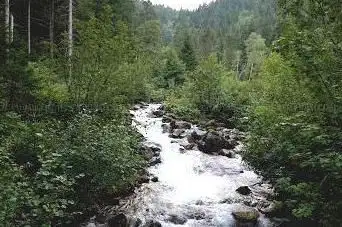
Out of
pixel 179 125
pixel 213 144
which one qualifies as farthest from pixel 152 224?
pixel 179 125

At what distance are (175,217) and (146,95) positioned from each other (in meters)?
25.0

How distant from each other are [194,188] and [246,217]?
11.6 feet

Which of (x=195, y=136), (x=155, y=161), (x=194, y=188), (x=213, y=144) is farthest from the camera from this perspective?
(x=195, y=136)

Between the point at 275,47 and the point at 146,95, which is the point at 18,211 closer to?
the point at 275,47

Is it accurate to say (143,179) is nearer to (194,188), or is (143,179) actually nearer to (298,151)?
(194,188)

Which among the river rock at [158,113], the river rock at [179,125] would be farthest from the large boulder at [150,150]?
the river rock at [158,113]

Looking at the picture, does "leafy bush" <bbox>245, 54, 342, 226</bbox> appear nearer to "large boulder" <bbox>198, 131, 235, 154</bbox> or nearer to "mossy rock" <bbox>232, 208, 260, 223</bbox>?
"mossy rock" <bbox>232, 208, 260, 223</bbox>

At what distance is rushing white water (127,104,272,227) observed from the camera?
1236 cm

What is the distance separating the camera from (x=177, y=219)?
12.2 metres

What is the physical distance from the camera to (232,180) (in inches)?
632

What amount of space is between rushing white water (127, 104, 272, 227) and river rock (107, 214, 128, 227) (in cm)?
78

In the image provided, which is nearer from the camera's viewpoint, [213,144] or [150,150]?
[150,150]

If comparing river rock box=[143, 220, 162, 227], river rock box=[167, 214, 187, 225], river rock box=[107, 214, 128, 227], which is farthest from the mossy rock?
river rock box=[107, 214, 128, 227]

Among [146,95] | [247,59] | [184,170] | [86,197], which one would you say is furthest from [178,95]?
[247,59]
